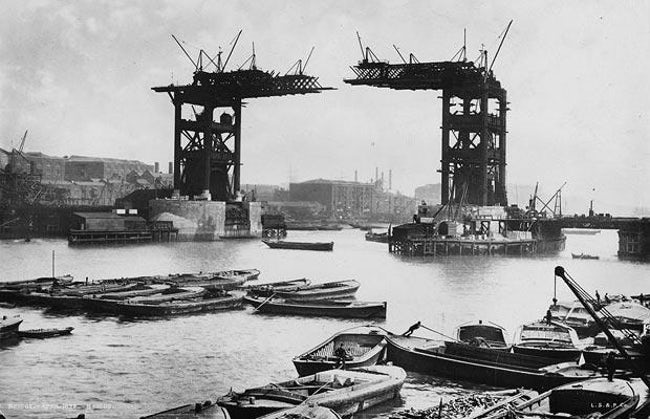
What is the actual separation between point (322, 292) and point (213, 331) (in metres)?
9.52

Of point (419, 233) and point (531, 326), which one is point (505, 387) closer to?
point (531, 326)

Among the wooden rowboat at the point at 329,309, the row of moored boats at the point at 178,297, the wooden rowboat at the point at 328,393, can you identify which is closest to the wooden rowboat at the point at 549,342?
the wooden rowboat at the point at 328,393

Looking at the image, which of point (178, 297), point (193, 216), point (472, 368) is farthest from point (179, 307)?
point (193, 216)

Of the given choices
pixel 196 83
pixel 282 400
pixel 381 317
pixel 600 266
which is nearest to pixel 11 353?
pixel 282 400

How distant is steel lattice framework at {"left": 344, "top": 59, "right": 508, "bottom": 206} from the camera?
78000mm

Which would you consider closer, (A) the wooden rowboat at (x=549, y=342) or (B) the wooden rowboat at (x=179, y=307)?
(A) the wooden rowboat at (x=549, y=342)

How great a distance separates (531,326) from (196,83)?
7095cm

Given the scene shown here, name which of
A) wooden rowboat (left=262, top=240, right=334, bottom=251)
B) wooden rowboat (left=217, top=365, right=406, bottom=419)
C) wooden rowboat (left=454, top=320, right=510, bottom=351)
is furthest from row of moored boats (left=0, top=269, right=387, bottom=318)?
wooden rowboat (left=262, top=240, right=334, bottom=251)

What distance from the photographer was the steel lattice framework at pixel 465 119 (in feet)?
256

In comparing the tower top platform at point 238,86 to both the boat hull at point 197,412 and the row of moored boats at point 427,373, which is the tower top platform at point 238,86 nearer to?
the row of moored boats at point 427,373

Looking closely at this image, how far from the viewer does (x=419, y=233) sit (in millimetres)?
80938

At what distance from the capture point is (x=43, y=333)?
95.3ft

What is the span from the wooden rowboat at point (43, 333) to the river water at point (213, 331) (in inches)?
19.2

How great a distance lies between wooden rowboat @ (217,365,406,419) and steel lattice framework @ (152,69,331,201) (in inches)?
2618
